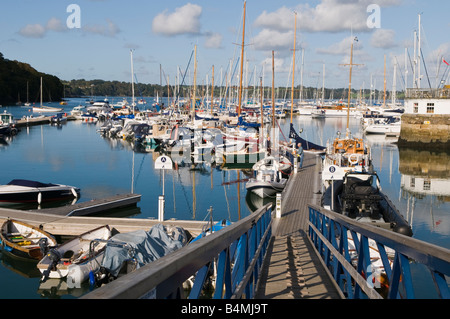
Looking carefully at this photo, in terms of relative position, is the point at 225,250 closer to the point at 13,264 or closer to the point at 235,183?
the point at 13,264

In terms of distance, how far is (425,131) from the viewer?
183ft

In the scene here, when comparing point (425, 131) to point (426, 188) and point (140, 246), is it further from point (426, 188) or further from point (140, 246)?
point (140, 246)

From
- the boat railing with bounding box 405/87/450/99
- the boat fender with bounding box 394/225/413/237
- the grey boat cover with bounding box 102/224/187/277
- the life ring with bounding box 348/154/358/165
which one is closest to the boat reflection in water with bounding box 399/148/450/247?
the boat fender with bounding box 394/225/413/237

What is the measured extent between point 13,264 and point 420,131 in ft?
170

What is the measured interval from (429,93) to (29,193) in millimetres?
51386

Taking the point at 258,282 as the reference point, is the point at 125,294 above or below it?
above

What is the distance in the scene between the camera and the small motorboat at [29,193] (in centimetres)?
2444

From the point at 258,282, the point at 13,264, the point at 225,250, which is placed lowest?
the point at 13,264

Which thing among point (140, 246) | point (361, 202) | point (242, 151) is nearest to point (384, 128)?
point (242, 151)

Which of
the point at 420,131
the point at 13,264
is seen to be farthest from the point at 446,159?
the point at 13,264

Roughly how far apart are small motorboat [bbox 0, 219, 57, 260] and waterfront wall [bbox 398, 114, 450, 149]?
5010 centimetres

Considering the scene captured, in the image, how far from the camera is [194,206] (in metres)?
25.9
